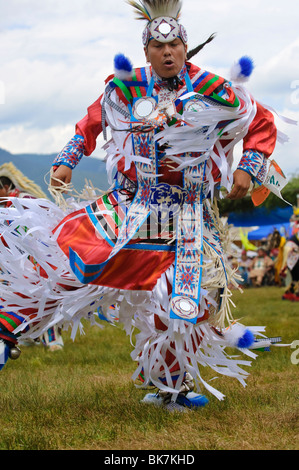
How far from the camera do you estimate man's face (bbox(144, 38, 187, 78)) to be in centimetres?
327

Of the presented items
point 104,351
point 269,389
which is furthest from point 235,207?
point 269,389

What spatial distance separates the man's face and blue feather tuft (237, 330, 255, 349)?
4.61 ft

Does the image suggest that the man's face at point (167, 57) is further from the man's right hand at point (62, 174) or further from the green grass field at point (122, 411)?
the green grass field at point (122, 411)

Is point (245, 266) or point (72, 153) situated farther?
point (245, 266)

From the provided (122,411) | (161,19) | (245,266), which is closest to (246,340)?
(122,411)

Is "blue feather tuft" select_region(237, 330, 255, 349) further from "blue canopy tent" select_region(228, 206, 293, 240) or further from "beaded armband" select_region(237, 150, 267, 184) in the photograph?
"blue canopy tent" select_region(228, 206, 293, 240)

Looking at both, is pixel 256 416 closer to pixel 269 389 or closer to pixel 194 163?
pixel 269 389

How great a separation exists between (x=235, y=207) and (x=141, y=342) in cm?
1665

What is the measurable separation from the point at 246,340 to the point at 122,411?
2.47ft

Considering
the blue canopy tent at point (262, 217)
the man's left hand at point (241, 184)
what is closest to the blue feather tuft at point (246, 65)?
the man's left hand at point (241, 184)

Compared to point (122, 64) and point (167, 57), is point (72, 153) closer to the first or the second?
point (122, 64)

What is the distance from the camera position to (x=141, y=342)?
336 cm

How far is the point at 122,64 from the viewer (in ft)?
10.9

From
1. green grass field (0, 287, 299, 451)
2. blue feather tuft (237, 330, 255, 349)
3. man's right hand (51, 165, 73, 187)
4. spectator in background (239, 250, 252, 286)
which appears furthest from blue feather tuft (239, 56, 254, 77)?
spectator in background (239, 250, 252, 286)
